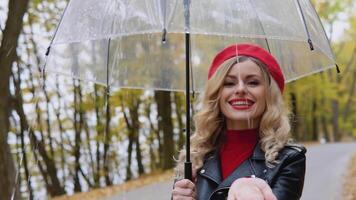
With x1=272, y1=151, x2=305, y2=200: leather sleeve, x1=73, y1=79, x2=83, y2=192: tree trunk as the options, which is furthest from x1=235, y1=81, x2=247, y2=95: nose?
x1=73, y1=79, x2=83, y2=192: tree trunk

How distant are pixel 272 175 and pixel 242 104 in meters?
0.38

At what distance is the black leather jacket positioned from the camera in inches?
84.1

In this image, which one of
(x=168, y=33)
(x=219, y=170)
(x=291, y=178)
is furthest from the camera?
(x=168, y=33)

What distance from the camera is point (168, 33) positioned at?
321cm

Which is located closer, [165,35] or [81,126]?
[165,35]

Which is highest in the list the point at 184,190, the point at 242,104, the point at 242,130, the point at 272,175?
the point at 242,104

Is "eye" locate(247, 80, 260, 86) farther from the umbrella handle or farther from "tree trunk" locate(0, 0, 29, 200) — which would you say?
"tree trunk" locate(0, 0, 29, 200)

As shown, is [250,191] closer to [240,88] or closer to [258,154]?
[258,154]

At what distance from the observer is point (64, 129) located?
19172 mm

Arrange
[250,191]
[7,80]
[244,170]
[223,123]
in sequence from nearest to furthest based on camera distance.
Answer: [250,191], [244,170], [223,123], [7,80]

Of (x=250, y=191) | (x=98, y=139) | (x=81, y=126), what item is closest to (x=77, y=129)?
(x=81, y=126)

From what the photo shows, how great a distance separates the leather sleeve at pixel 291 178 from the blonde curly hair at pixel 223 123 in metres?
0.06

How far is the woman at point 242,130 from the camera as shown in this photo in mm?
2227

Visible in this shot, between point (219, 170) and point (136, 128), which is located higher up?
point (219, 170)
